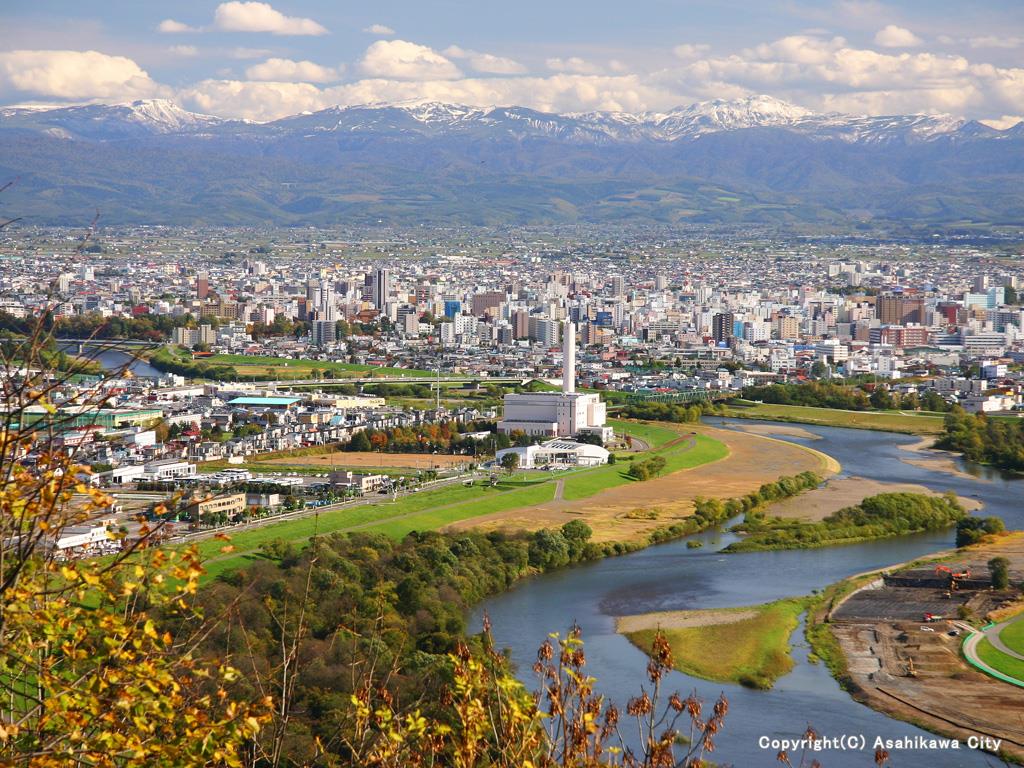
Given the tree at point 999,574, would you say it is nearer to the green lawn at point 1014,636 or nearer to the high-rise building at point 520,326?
the green lawn at point 1014,636

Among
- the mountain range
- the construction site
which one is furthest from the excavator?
the mountain range

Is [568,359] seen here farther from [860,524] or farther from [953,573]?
[953,573]

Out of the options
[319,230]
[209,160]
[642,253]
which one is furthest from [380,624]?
[209,160]

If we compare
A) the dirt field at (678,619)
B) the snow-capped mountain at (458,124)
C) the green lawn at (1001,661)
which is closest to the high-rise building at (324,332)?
the dirt field at (678,619)

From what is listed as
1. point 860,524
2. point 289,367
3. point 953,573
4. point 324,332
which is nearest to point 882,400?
point 289,367

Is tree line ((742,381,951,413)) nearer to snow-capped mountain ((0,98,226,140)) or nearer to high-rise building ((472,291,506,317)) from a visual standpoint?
high-rise building ((472,291,506,317))

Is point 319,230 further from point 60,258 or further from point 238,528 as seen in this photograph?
point 238,528
